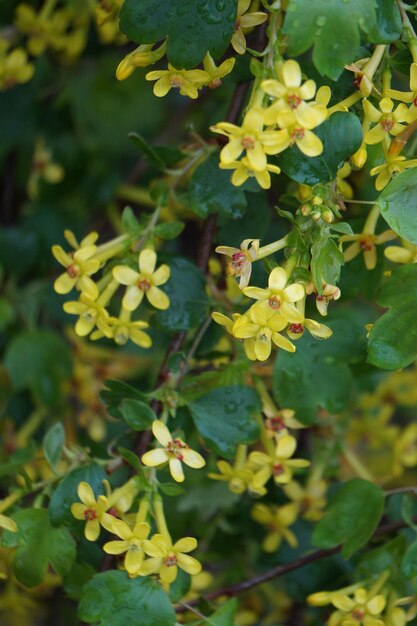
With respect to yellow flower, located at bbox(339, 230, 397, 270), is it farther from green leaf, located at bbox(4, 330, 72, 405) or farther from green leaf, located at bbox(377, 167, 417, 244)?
green leaf, located at bbox(4, 330, 72, 405)

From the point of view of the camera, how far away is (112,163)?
1.90m

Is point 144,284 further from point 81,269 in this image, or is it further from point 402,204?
point 402,204

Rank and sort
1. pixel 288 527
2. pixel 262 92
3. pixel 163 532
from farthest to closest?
pixel 288 527 < pixel 163 532 < pixel 262 92

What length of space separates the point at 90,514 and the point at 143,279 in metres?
0.25

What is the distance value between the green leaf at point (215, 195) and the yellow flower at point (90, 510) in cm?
31

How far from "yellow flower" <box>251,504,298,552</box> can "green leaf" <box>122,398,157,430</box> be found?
41 cm

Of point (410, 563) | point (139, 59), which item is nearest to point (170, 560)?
point (410, 563)

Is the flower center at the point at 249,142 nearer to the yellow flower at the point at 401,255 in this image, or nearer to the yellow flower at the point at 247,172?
the yellow flower at the point at 247,172

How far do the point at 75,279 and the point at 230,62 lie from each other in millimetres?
286

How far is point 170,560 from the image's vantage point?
90 centimetres

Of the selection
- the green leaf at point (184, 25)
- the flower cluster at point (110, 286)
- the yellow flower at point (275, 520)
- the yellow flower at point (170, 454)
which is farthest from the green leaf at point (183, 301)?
the yellow flower at point (275, 520)

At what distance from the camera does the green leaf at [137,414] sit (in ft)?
3.05

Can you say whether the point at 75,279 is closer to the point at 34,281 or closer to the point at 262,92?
the point at 262,92

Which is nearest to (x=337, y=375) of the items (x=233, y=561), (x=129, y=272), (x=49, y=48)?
(x=129, y=272)
